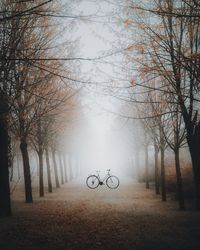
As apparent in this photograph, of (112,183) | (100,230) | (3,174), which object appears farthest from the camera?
(112,183)

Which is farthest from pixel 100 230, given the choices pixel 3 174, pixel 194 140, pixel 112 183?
pixel 112 183

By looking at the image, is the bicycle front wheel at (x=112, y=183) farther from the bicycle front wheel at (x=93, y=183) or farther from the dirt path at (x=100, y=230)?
the dirt path at (x=100, y=230)

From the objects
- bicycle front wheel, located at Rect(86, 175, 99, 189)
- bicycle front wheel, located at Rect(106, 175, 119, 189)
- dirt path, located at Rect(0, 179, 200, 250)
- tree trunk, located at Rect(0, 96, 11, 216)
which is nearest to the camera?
dirt path, located at Rect(0, 179, 200, 250)

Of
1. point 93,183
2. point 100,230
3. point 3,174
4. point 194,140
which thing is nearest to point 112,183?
point 93,183

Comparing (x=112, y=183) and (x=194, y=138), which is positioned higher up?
(x=194, y=138)

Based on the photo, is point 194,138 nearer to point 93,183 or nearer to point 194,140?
point 194,140

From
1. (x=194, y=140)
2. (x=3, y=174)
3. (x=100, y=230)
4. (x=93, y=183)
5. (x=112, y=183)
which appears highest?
(x=194, y=140)

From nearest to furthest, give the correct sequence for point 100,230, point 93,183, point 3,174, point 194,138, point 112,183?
point 100,230
point 3,174
point 194,138
point 93,183
point 112,183

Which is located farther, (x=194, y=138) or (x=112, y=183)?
(x=112, y=183)

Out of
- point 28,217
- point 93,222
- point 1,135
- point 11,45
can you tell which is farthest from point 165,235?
point 11,45

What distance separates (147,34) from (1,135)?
6.21 metres

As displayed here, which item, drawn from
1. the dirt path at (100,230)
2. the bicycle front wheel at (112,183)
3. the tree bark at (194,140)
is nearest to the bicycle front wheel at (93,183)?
the bicycle front wheel at (112,183)

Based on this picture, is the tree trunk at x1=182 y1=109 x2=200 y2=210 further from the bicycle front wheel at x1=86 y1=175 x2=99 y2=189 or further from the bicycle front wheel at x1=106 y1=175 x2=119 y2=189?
the bicycle front wheel at x1=106 y1=175 x2=119 y2=189

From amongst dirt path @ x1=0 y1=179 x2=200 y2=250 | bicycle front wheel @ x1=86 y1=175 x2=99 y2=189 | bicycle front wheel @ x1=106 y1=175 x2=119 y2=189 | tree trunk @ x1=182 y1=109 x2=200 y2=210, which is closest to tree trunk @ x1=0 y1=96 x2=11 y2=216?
dirt path @ x1=0 y1=179 x2=200 y2=250
